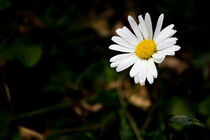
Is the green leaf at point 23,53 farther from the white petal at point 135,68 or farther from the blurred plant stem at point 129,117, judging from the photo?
the white petal at point 135,68

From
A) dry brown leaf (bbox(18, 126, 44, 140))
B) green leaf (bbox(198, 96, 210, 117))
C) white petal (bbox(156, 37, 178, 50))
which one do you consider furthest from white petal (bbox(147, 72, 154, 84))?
dry brown leaf (bbox(18, 126, 44, 140))

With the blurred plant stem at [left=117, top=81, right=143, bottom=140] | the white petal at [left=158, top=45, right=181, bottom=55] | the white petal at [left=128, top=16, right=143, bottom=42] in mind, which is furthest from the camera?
the blurred plant stem at [left=117, top=81, right=143, bottom=140]

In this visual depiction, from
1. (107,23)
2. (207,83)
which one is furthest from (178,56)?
(107,23)

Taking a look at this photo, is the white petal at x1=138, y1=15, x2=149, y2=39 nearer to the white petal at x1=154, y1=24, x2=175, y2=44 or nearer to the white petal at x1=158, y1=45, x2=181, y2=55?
the white petal at x1=154, y1=24, x2=175, y2=44

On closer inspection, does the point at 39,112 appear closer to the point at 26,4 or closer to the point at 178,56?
the point at 26,4

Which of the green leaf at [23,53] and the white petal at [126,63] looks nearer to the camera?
the white petal at [126,63]

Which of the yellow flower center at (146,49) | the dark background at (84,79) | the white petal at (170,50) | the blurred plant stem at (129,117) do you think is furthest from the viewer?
the dark background at (84,79)

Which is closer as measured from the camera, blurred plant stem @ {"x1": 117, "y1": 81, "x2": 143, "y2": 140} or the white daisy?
the white daisy

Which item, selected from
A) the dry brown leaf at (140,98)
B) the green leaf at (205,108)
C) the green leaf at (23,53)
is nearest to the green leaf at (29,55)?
the green leaf at (23,53)
